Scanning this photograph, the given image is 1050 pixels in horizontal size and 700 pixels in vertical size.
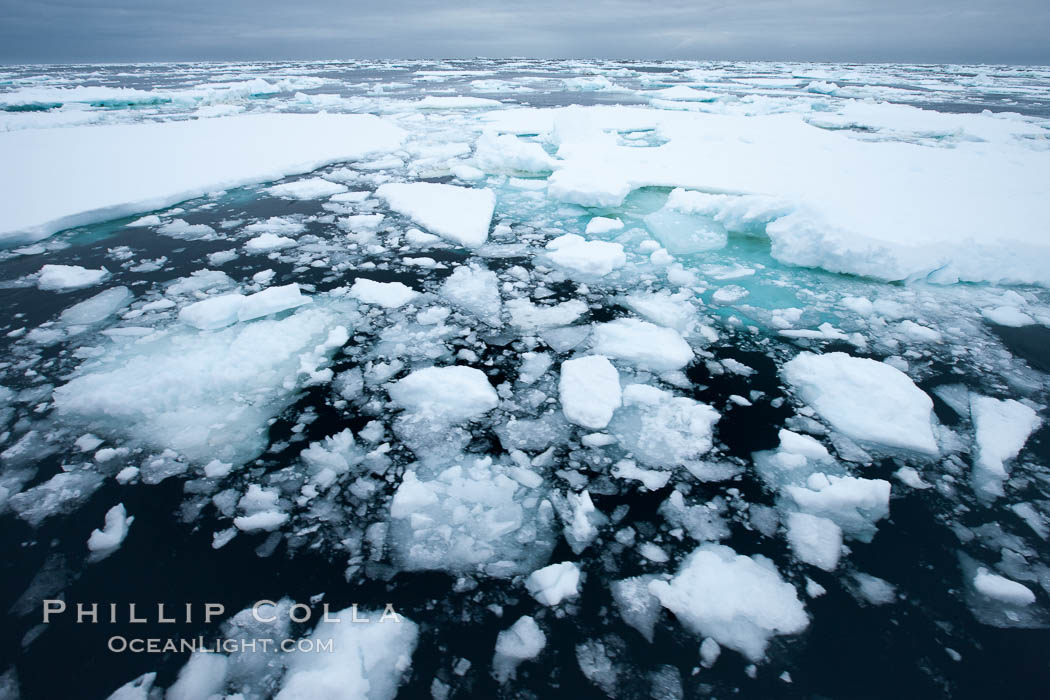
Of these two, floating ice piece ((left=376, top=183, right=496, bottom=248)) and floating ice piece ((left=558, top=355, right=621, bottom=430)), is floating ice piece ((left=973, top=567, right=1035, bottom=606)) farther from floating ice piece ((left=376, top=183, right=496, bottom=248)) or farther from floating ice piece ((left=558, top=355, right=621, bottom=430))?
floating ice piece ((left=376, top=183, right=496, bottom=248))

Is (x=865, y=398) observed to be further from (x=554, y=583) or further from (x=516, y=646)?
(x=516, y=646)

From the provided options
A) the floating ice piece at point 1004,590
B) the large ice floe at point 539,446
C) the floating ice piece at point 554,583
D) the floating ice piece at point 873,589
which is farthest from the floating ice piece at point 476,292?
the floating ice piece at point 1004,590

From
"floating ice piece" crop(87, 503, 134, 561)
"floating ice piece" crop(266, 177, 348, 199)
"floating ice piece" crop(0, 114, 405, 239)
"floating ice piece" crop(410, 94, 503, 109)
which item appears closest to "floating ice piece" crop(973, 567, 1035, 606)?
"floating ice piece" crop(87, 503, 134, 561)

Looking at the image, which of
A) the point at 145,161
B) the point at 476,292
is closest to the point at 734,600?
the point at 476,292

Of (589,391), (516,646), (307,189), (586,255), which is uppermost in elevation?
(307,189)

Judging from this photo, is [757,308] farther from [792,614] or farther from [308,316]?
[308,316]
